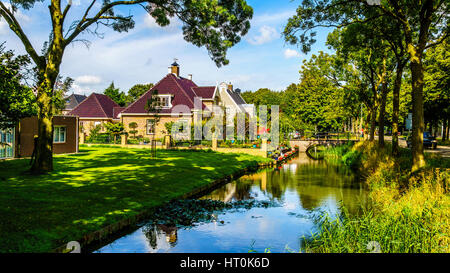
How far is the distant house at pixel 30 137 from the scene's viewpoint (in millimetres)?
22278

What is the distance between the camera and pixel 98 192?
12.5 m

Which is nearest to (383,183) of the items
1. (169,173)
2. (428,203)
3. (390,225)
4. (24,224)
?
(428,203)

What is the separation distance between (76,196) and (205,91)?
37.9 metres

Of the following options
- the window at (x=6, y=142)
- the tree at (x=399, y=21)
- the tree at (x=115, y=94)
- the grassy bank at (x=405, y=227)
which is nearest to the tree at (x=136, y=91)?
the tree at (x=115, y=94)

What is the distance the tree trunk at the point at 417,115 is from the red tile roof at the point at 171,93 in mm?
31790

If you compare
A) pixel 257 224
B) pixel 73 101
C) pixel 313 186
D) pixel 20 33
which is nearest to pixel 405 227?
pixel 257 224

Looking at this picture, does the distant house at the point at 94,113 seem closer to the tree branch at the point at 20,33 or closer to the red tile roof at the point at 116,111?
the red tile roof at the point at 116,111

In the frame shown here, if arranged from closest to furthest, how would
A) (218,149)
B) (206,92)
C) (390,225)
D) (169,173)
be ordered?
(390,225) → (169,173) → (218,149) → (206,92)

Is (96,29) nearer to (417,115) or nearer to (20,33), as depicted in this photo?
(20,33)

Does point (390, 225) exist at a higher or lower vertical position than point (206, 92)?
lower

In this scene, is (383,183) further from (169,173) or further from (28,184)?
(28,184)

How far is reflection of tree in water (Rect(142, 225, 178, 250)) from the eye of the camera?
9.28 m
